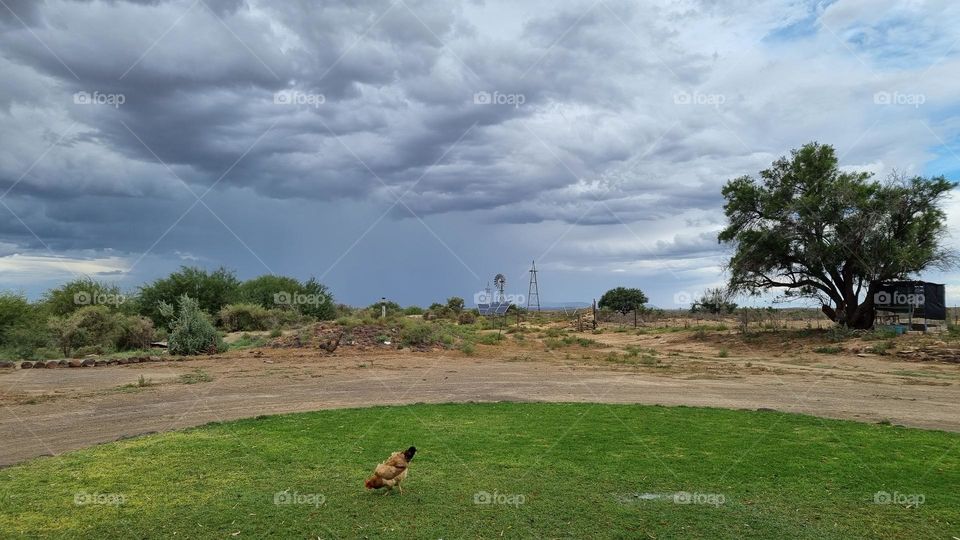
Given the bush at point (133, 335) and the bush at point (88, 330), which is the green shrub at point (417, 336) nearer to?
the bush at point (133, 335)

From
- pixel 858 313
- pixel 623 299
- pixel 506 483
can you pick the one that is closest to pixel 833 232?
pixel 858 313

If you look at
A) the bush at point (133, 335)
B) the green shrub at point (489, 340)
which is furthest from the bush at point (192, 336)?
the green shrub at point (489, 340)

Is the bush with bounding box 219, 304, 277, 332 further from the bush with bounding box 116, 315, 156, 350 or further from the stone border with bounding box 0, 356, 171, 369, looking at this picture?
the stone border with bounding box 0, 356, 171, 369

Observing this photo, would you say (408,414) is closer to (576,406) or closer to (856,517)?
(576,406)

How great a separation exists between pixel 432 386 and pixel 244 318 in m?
29.3

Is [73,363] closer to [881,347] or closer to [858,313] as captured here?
[881,347]

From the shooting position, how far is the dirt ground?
41.0 ft

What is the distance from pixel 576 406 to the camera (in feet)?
43.2

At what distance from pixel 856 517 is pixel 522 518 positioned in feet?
11.0

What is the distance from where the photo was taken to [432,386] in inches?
697

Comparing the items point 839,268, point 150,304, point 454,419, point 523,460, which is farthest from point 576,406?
point 150,304

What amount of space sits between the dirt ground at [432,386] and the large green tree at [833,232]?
605 cm

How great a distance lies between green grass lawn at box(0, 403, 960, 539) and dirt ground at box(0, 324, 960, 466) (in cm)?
260

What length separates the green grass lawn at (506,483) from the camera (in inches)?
229
